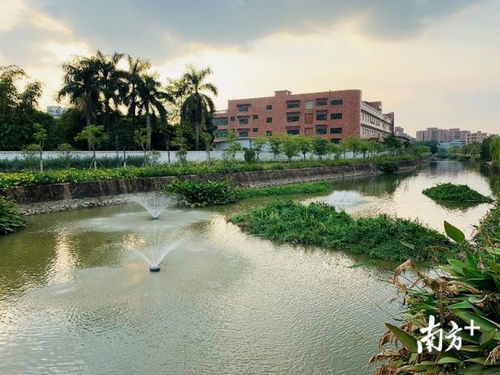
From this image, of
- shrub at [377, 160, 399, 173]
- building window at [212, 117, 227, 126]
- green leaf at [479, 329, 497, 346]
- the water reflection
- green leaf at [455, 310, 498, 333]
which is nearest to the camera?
green leaf at [479, 329, 497, 346]

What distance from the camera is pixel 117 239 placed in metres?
12.8

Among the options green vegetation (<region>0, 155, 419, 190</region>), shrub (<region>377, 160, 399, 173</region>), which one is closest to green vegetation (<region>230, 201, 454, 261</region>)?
green vegetation (<region>0, 155, 419, 190</region>)

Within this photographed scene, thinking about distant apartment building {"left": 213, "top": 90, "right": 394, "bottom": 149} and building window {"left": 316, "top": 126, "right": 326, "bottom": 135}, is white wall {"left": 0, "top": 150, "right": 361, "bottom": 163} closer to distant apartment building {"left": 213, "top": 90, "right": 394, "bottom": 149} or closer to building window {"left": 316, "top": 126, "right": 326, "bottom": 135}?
distant apartment building {"left": 213, "top": 90, "right": 394, "bottom": 149}

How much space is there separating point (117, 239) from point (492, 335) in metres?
11.6

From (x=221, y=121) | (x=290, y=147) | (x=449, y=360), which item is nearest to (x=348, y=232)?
(x=449, y=360)

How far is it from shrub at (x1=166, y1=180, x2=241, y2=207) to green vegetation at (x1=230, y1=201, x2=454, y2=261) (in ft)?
19.2

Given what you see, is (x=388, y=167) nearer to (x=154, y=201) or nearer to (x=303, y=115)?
(x=303, y=115)

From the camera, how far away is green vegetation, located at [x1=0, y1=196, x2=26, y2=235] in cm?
1362

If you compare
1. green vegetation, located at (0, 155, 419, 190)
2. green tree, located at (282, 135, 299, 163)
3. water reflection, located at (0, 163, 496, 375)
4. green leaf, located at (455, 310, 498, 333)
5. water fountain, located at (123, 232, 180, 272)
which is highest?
green tree, located at (282, 135, 299, 163)

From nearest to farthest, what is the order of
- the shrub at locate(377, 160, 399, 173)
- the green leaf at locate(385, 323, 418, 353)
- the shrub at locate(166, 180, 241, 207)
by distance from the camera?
the green leaf at locate(385, 323, 418, 353), the shrub at locate(166, 180, 241, 207), the shrub at locate(377, 160, 399, 173)

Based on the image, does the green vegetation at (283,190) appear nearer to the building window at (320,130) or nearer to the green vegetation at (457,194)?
the green vegetation at (457,194)

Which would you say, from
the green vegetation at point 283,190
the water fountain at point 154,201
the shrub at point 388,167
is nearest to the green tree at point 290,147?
the green vegetation at point 283,190

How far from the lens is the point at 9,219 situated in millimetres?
14016

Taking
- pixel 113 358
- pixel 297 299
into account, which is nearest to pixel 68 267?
pixel 113 358
